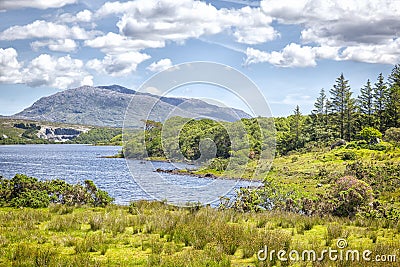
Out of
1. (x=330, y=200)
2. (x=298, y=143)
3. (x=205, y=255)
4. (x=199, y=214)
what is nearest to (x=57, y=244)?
(x=205, y=255)

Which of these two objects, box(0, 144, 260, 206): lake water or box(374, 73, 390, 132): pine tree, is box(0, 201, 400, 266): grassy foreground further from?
box(374, 73, 390, 132): pine tree

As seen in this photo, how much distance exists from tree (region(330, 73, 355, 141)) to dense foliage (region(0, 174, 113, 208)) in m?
57.7

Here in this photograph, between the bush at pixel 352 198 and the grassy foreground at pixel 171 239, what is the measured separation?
7.54 feet

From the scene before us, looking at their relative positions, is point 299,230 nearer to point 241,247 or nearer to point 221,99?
point 241,247

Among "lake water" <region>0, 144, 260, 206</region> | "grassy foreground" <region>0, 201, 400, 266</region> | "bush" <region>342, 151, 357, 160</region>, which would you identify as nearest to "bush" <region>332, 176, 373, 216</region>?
"grassy foreground" <region>0, 201, 400, 266</region>

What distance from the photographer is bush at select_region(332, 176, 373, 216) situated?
54.3 ft

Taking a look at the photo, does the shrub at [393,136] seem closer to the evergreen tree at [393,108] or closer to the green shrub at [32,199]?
the evergreen tree at [393,108]

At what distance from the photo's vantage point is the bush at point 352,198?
16547mm

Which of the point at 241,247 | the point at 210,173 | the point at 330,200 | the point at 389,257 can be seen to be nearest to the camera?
the point at 389,257

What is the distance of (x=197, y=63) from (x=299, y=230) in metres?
6.13

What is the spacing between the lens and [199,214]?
1398cm

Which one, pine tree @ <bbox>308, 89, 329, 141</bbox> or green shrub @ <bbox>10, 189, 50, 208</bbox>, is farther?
pine tree @ <bbox>308, 89, 329, 141</bbox>

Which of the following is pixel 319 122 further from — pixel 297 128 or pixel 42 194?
pixel 42 194

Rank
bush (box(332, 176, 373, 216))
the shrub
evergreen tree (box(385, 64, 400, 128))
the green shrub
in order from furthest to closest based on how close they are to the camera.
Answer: evergreen tree (box(385, 64, 400, 128)), the shrub, the green shrub, bush (box(332, 176, 373, 216))
